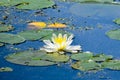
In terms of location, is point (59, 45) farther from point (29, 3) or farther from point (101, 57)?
point (29, 3)

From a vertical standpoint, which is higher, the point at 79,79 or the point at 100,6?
the point at 100,6

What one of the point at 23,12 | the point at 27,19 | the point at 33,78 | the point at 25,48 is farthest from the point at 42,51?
the point at 23,12

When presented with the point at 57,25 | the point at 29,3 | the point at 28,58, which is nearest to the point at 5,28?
the point at 57,25

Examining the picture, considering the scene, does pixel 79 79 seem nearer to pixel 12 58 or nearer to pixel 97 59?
pixel 97 59

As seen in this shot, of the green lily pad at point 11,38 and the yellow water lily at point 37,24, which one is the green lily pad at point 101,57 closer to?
the green lily pad at point 11,38

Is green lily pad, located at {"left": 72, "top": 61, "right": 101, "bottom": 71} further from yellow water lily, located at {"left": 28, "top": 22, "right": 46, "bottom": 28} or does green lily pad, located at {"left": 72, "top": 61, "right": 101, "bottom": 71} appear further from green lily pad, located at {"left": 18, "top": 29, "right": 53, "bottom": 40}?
A: yellow water lily, located at {"left": 28, "top": 22, "right": 46, "bottom": 28}

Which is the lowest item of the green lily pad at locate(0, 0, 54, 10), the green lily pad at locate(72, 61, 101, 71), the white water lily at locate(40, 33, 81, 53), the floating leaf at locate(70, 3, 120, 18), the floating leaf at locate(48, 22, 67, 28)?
the green lily pad at locate(72, 61, 101, 71)

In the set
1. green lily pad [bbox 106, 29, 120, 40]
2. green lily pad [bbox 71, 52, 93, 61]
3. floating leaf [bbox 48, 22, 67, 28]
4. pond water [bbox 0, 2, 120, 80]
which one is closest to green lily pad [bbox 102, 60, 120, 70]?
pond water [bbox 0, 2, 120, 80]

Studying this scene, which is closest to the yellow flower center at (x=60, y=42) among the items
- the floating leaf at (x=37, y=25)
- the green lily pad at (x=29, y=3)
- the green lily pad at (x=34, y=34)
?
the green lily pad at (x=34, y=34)
